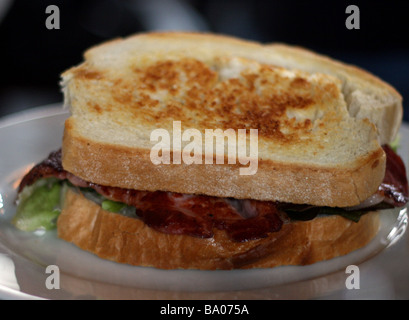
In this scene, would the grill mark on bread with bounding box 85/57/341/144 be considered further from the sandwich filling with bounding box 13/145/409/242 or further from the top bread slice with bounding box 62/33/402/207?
the sandwich filling with bounding box 13/145/409/242

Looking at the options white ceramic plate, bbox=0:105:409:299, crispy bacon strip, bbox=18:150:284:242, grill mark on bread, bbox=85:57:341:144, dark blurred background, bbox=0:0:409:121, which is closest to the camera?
white ceramic plate, bbox=0:105:409:299

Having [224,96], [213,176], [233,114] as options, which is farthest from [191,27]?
[213,176]

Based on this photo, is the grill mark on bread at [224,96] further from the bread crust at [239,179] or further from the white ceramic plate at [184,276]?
the white ceramic plate at [184,276]

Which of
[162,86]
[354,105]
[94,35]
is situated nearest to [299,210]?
[354,105]

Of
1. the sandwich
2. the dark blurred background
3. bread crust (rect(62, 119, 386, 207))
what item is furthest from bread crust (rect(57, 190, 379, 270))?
the dark blurred background

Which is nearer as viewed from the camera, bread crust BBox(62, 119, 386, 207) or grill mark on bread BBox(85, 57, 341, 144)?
bread crust BBox(62, 119, 386, 207)

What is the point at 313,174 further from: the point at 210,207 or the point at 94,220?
the point at 94,220
